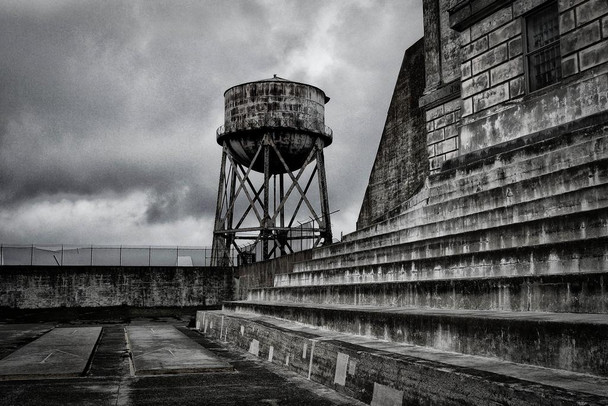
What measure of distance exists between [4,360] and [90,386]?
2404 millimetres

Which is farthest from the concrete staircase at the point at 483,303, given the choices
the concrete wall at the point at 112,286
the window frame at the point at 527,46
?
the concrete wall at the point at 112,286

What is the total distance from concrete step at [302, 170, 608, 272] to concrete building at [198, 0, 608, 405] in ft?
0.07

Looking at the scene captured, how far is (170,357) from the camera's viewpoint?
7.49 meters

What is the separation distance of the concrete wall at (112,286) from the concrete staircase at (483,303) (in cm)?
1566

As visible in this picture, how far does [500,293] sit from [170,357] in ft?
14.9

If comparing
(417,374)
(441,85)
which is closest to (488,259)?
(417,374)

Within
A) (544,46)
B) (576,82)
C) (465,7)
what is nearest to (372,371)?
(576,82)

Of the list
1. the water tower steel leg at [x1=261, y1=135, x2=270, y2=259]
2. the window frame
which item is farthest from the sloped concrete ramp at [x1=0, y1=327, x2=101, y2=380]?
the water tower steel leg at [x1=261, y1=135, x2=270, y2=259]

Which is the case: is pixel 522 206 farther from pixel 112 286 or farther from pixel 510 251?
pixel 112 286

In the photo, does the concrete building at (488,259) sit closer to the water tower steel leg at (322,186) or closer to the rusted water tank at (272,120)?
the rusted water tank at (272,120)

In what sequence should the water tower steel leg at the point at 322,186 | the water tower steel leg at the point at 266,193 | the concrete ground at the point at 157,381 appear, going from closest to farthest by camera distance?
the concrete ground at the point at 157,381, the water tower steel leg at the point at 266,193, the water tower steel leg at the point at 322,186

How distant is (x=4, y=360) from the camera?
7.37 metres

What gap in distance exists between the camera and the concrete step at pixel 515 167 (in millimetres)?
7285

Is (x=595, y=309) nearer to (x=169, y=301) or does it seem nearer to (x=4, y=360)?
(x=4, y=360)
